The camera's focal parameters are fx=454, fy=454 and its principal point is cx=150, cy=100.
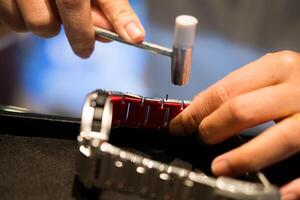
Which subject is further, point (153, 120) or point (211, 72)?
point (211, 72)

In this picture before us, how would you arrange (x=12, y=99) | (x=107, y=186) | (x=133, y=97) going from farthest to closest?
1. (x=12, y=99)
2. (x=133, y=97)
3. (x=107, y=186)

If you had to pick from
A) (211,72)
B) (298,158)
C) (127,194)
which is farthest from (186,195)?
(211,72)

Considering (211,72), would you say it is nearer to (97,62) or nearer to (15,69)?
(97,62)

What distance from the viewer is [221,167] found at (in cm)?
45

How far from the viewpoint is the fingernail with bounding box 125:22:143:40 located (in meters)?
0.54

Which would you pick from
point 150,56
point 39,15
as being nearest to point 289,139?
point 39,15

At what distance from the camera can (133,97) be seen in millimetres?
520

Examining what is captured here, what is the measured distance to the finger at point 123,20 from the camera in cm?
54

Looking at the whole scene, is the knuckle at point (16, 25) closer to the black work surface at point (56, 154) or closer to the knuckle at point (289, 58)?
the black work surface at point (56, 154)

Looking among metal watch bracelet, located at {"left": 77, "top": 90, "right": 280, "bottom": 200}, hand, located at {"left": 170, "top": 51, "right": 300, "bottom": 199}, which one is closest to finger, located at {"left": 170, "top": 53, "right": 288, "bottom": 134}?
hand, located at {"left": 170, "top": 51, "right": 300, "bottom": 199}

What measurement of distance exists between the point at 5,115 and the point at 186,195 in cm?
22

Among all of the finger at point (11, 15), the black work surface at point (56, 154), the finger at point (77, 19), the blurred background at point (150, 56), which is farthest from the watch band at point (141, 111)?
the blurred background at point (150, 56)

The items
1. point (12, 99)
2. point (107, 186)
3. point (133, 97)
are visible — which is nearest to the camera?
point (107, 186)

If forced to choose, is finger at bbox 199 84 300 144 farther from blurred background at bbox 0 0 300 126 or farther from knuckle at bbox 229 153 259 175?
blurred background at bbox 0 0 300 126
